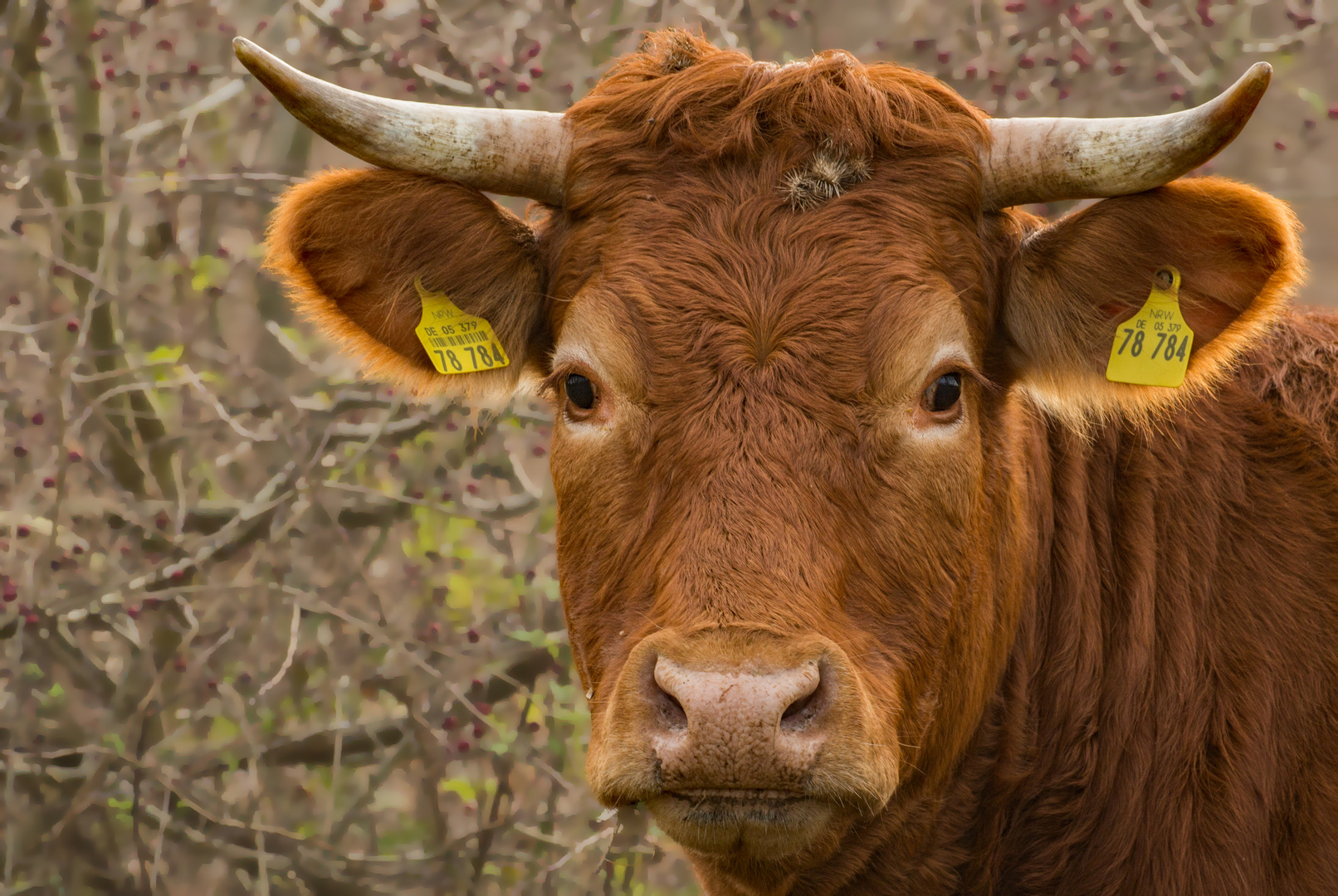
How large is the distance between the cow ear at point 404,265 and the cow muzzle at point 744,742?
52.5 inches

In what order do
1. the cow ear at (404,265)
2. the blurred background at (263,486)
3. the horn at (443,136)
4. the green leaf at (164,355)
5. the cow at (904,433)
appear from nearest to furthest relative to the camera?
the cow at (904,433)
the horn at (443,136)
the cow ear at (404,265)
the green leaf at (164,355)
the blurred background at (263,486)

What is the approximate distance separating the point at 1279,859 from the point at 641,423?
1.99m

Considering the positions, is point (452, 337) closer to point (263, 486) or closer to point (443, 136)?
point (443, 136)

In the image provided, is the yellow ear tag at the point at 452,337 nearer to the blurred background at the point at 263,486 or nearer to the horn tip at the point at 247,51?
the horn tip at the point at 247,51

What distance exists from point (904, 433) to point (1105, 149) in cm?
85

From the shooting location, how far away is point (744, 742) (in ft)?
7.59

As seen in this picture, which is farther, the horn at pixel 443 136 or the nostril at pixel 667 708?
the horn at pixel 443 136

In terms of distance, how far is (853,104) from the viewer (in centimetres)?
309

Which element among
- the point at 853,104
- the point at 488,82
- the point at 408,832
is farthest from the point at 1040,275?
the point at 408,832

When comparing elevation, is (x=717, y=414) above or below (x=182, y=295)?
above

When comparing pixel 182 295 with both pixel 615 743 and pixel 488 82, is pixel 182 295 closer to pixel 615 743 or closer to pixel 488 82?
pixel 488 82

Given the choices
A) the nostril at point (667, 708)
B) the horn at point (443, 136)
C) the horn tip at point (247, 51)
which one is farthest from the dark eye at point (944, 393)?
the horn tip at point (247, 51)

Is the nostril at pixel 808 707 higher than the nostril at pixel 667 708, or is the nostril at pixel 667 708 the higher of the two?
the nostril at pixel 808 707

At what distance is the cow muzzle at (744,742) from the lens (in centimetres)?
233
